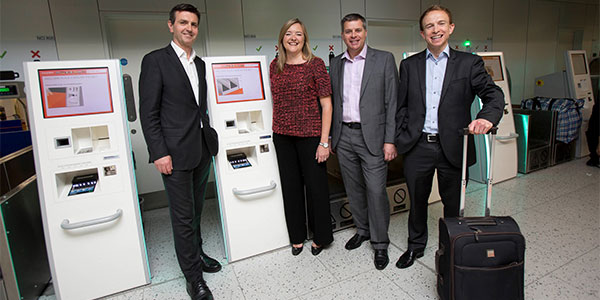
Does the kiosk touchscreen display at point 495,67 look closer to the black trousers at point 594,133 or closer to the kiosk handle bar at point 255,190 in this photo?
the black trousers at point 594,133

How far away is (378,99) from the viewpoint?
2.21 metres

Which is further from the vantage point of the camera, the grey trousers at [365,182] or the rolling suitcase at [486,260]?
the grey trousers at [365,182]

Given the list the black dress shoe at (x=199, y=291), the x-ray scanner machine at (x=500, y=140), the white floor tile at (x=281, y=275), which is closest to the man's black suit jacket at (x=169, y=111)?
the black dress shoe at (x=199, y=291)

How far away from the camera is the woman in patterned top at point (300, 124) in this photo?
220cm

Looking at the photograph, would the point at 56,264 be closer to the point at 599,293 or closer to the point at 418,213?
the point at 418,213

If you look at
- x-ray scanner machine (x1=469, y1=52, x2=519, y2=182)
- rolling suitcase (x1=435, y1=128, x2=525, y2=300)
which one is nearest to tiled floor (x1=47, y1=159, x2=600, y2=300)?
rolling suitcase (x1=435, y1=128, x2=525, y2=300)

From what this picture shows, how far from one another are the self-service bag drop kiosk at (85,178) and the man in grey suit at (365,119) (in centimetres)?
140

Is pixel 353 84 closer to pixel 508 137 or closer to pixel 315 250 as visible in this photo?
pixel 315 250

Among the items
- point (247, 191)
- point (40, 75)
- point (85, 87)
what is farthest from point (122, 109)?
point (247, 191)

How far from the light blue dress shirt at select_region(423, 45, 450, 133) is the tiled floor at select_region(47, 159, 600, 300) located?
101 centimetres

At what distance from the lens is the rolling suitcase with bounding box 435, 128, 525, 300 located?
1.63 m

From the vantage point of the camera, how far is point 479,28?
18.8 ft

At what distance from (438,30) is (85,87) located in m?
2.08

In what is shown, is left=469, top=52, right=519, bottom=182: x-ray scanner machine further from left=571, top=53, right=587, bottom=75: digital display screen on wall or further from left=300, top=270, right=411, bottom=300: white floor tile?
left=300, top=270, right=411, bottom=300: white floor tile
